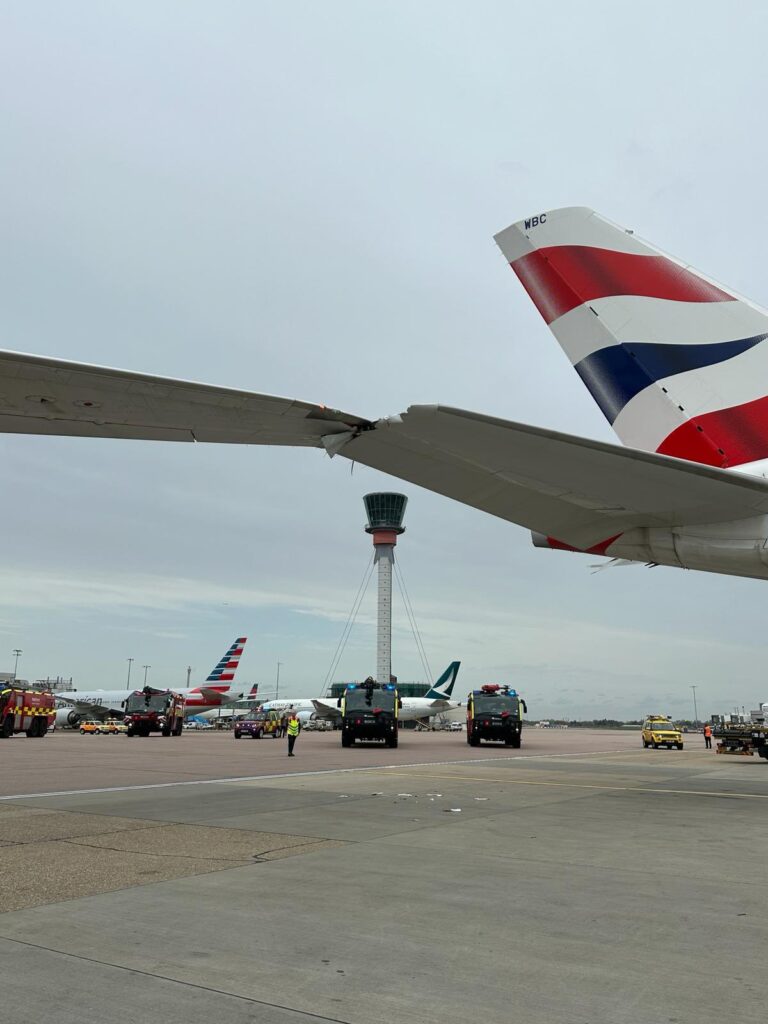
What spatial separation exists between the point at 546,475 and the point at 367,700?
20.8m

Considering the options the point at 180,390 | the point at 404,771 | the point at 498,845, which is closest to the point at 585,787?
the point at 404,771

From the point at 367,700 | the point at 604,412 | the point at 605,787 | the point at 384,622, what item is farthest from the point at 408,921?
the point at 384,622

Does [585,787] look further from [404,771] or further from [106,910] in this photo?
[106,910]

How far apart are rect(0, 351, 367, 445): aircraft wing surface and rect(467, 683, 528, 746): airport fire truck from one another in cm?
2360

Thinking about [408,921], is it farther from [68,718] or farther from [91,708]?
[91,708]

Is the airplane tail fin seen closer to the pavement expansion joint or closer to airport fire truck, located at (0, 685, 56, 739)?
the pavement expansion joint

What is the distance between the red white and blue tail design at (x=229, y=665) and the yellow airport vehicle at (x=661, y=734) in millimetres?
42116

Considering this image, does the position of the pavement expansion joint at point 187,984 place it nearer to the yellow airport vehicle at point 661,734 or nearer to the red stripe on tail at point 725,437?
the red stripe on tail at point 725,437

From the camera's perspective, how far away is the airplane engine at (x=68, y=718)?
65.3 metres

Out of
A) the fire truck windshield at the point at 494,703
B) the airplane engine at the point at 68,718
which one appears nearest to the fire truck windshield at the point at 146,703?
the fire truck windshield at the point at 494,703

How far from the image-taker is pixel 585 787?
44.9 ft

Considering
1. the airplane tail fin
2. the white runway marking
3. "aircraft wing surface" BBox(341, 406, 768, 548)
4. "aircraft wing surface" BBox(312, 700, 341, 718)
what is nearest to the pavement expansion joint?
"aircraft wing surface" BBox(341, 406, 768, 548)

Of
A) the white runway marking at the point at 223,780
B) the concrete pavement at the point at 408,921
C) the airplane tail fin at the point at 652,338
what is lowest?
the white runway marking at the point at 223,780

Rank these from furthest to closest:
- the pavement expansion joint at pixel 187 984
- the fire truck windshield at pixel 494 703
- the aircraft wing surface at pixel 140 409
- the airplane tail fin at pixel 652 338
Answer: the fire truck windshield at pixel 494 703
the airplane tail fin at pixel 652 338
the aircraft wing surface at pixel 140 409
the pavement expansion joint at pixel 187 984
